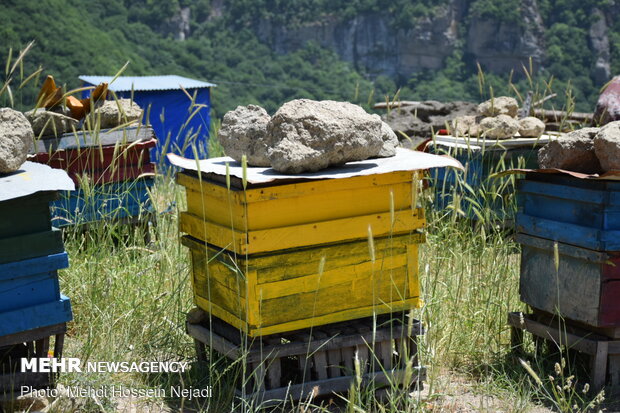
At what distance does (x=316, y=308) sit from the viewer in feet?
11.8

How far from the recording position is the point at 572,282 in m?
3.92

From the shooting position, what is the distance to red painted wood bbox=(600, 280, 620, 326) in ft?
12.4

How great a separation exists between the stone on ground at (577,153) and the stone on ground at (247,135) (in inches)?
59.9

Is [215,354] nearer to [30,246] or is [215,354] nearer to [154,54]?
[30,246]

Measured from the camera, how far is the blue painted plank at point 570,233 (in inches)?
146

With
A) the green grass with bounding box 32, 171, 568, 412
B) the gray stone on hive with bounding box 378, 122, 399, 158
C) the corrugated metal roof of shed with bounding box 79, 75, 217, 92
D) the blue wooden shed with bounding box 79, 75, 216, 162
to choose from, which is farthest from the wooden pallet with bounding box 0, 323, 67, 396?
the corrugated metal roof of shed with bounding box 79, 75, 217, 92

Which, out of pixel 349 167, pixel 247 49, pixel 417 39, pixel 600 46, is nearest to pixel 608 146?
pixel 349 167

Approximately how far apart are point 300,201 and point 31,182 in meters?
1.18

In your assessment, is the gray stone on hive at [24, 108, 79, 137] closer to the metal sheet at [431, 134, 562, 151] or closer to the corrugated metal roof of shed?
the metal sheet at [431, 134, 562, 151]

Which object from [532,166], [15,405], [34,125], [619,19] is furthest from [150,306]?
[619,19]

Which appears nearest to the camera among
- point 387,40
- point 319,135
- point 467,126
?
point 319,135

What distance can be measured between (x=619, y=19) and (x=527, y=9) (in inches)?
236

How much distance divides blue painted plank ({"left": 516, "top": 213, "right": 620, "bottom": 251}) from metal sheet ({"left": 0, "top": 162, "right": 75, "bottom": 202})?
2.31m

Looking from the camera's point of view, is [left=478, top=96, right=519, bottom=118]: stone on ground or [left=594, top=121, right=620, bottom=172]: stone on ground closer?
[left=594, top=121, right=620, bottom=172]: stone on ground
